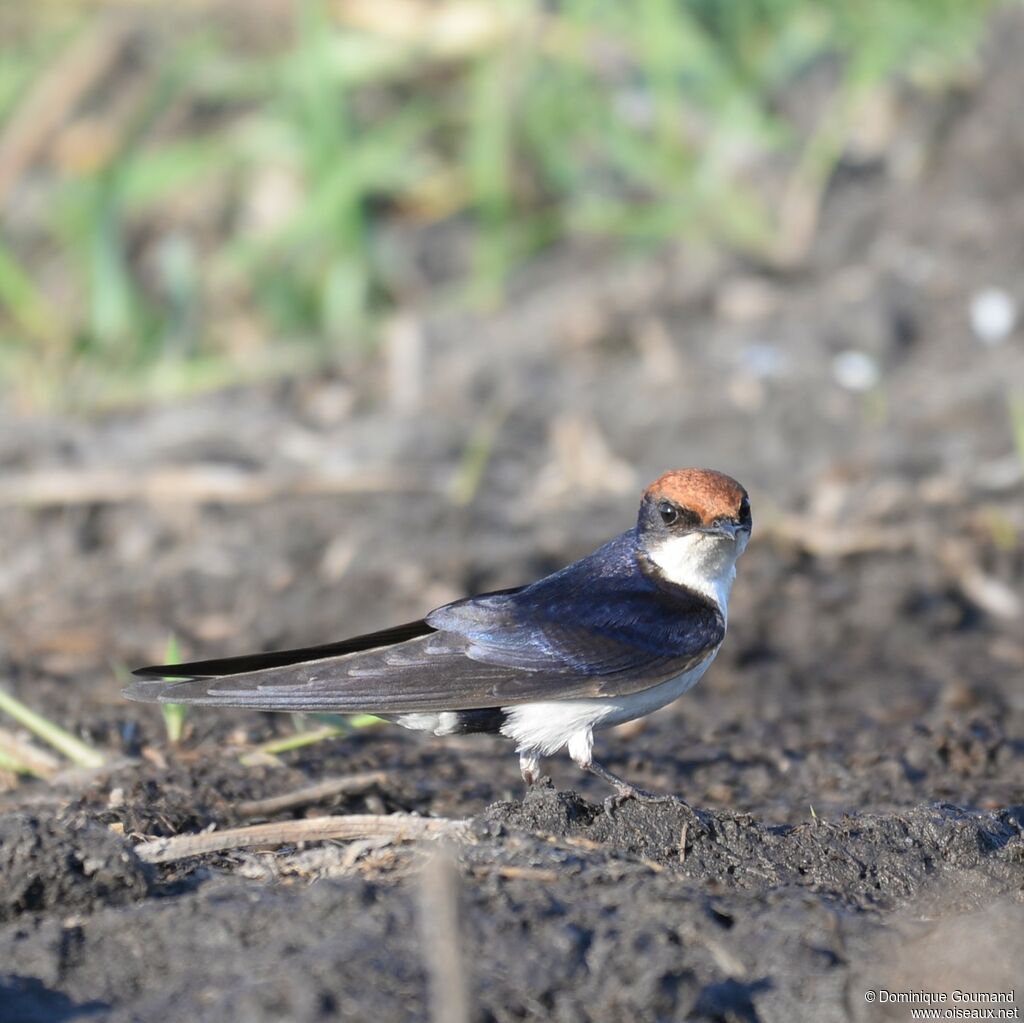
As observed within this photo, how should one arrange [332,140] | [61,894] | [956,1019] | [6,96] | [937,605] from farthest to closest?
[6,96], [332,140], [937,605], [61,894], [956,1019]

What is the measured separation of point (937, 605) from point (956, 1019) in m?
3.03

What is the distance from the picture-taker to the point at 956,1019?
7.13ft

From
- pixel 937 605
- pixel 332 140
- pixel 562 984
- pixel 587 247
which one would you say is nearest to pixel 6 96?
pixel 332 140

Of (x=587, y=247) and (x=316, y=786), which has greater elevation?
(x=587, y=247)

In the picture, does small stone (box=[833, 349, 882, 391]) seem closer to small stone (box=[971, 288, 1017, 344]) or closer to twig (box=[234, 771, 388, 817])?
small stone (box=[971, 288, 1017, 344])

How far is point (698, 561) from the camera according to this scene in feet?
12.2

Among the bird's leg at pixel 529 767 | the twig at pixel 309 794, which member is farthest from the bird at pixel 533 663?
the twig at pixel 309 794

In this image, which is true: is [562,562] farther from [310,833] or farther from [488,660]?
[310,833]

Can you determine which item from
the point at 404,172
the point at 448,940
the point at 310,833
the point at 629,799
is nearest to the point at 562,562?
the point at 629,799

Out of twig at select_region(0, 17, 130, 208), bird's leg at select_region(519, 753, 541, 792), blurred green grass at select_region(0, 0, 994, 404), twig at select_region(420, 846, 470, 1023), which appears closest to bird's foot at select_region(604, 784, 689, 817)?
bird's leg at select_region(519, 753, 541, 792)

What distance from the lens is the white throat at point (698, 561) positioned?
3.67m

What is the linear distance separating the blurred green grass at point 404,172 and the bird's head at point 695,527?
3.40m

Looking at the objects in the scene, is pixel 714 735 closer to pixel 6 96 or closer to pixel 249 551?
pixel 249 551

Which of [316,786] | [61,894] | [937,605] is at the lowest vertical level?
[61,894]
